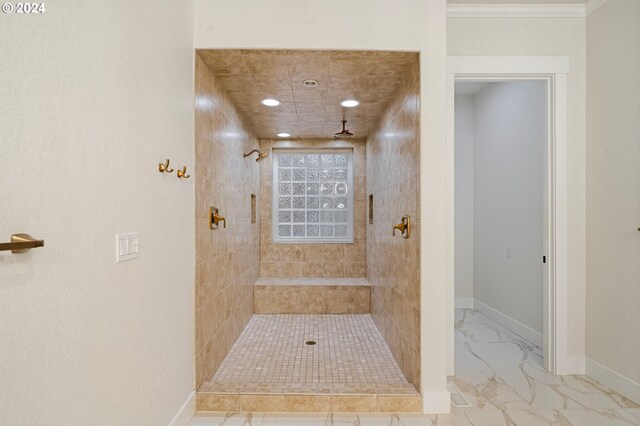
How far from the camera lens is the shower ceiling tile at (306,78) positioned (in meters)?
2.27

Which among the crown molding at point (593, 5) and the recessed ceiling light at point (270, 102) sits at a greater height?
the crown molding at point (593, 5)

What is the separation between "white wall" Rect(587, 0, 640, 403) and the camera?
237 centimetres

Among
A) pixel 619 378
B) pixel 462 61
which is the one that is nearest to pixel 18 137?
pixel 462 61

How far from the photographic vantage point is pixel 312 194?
16.4 feet

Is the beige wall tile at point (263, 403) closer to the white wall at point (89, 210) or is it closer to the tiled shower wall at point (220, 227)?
the tiled shower wall at point (220, 227)

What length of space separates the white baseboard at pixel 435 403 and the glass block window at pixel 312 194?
2899 mm

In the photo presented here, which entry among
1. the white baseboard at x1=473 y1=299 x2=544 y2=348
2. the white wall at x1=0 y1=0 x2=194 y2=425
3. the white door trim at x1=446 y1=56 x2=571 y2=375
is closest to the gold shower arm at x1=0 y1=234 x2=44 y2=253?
the white wall at x1=0 y1=0 x2=194 y2=425

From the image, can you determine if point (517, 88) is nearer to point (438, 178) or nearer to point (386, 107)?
point (386, 107)

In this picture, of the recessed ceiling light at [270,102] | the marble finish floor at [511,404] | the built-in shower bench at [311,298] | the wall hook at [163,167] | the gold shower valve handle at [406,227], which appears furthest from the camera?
the built-in shower bench at [311,298]

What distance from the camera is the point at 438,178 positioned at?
2.18 m

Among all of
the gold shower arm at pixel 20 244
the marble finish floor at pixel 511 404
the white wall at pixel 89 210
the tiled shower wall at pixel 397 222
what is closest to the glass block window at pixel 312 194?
the tiled shower wall at pixel 397 222

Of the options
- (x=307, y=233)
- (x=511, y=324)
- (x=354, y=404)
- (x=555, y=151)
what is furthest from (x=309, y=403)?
(x=307, y=233)

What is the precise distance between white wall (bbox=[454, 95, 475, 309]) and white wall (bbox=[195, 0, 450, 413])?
2844 millimetres

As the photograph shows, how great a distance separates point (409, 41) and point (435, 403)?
6.71 feet
